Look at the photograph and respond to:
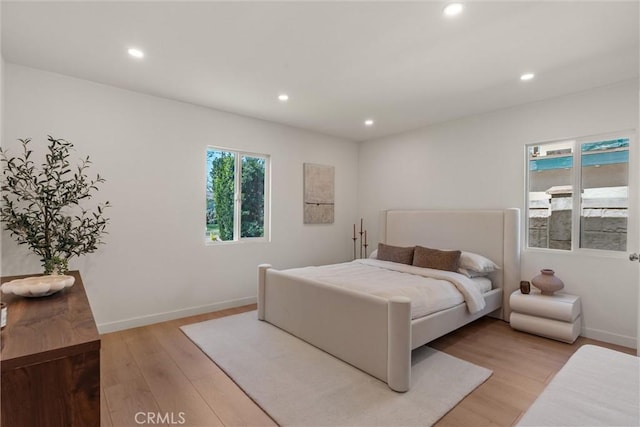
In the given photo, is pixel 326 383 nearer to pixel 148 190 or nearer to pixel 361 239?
pixel 148 190

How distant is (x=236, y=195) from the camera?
14.0ft

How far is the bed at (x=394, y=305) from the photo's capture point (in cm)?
223

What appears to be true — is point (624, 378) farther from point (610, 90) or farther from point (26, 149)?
point (26, 149)

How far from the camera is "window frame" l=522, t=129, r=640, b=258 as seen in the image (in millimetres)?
2980

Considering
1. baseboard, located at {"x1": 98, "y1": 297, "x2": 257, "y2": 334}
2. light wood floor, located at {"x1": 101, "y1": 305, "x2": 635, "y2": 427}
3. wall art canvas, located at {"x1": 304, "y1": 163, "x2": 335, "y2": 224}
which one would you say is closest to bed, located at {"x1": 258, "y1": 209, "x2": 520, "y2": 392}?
light wood floor, located at {"x1": 101, "y1": 305, "x2": 635, "y2": 427}

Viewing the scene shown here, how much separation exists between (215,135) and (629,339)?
16.5 ft

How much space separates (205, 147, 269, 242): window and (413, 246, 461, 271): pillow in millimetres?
2188

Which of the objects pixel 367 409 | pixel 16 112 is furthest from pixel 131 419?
pixel 16 112

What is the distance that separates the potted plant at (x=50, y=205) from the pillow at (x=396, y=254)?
3.43 meters

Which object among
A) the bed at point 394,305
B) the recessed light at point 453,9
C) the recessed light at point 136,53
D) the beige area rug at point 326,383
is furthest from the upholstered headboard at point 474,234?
the recessed light at point 136,53

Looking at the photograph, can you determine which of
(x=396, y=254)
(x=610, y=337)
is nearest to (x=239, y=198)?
(x=396, y=254)

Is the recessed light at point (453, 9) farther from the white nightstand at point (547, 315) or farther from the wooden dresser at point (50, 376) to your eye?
the white nightstand at point (547, 315)

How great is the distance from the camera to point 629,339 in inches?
116

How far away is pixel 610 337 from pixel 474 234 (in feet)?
5.29
